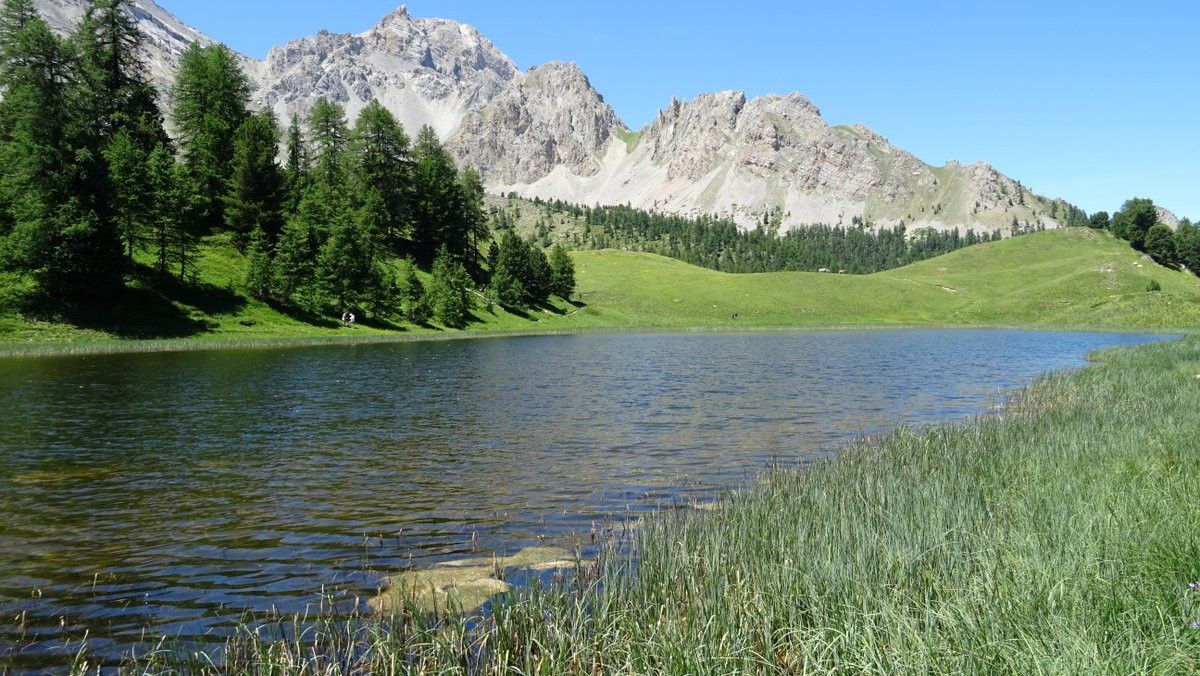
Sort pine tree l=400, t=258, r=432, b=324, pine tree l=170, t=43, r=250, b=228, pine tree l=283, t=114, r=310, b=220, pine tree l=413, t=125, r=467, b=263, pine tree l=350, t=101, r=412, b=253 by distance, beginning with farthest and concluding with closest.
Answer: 1. pine tree l=413, t=125, r=467, b=263
2. pine tree l=350, t=101, r=412, b=253
3. pine tree l=283, t=114, r=310, b=220
4. pine tree l=400, t=258, r=432, b=324
5. pine tree l=170, t=43, r=250, b=228

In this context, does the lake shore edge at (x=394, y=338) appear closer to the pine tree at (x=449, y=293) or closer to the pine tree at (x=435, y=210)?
the pine tree at (x=449, y=293)

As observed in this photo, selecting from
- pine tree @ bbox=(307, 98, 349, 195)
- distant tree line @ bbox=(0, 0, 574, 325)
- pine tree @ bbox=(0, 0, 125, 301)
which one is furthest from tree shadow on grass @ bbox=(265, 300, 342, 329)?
pine tree @ bbox=(307, 98, 349, 195)

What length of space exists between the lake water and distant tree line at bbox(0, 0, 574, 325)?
21.3m

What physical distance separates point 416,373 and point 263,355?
1792cm

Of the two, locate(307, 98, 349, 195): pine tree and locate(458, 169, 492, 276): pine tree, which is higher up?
locate(307, 98, 349, 195): pine tree

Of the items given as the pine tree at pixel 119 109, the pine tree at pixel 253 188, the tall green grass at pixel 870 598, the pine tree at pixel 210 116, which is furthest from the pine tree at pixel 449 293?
the tall green grass at pixel 870 598

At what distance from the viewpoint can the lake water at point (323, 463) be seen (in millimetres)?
10633

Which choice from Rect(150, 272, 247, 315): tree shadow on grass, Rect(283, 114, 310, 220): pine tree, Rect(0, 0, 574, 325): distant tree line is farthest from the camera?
Rect(283, 114, 310, 220): pine tree

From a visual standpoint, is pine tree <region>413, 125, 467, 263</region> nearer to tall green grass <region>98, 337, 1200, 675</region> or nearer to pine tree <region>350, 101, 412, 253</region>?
pine tree <region>350, 101, 412, 253</region>

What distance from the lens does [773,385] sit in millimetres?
40844

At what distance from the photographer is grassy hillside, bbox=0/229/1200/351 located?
65188 millimetres

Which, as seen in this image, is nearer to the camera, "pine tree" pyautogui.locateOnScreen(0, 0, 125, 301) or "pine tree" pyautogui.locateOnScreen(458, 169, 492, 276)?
"pine tree" pyautogui.locateOnScreen(0, 0, 125, 301)

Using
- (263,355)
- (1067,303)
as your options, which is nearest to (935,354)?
(263,355)

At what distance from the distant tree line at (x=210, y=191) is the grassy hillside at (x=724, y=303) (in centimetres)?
342
